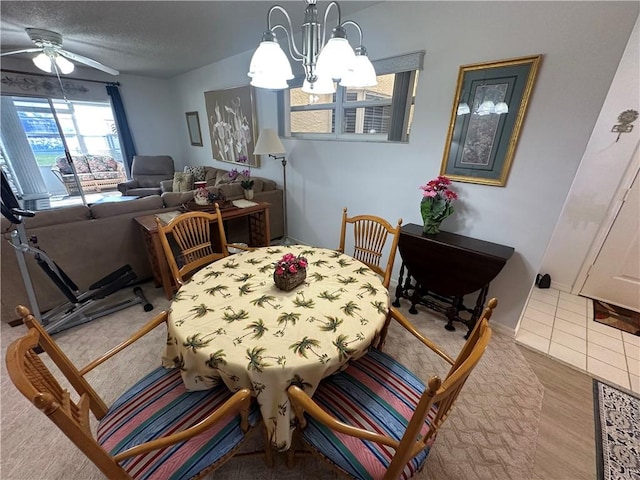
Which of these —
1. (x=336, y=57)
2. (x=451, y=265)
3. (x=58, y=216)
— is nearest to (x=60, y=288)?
(x=58, y=216)

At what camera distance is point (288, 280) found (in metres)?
1.25

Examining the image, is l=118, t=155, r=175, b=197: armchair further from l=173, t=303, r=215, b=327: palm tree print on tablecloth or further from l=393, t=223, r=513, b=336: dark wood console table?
l=393, t=223, r=513, b=336: dark wood console table

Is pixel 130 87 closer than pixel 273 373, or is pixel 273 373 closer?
pixel 273 373

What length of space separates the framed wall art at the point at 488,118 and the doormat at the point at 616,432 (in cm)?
144

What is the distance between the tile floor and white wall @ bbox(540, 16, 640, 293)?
385mm

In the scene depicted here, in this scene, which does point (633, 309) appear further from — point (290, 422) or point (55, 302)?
point (55, 302)

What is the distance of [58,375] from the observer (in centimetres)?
165

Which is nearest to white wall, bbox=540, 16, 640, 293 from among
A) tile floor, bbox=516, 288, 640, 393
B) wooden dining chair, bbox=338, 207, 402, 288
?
tile floor, bbox=516, 288, 640, 393

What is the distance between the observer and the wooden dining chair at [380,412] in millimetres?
695

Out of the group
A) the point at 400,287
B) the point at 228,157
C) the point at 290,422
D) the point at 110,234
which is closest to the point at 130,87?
the point at 228,157

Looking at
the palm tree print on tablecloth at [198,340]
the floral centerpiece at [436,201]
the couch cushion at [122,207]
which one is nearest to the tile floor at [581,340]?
the floral centerpiece at [436,201]

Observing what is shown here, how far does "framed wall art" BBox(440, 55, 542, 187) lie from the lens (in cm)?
160

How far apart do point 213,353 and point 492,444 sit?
4.78 feet

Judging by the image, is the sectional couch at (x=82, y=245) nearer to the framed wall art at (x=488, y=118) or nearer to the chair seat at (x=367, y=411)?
the chair seat at (x=367, y=411)
